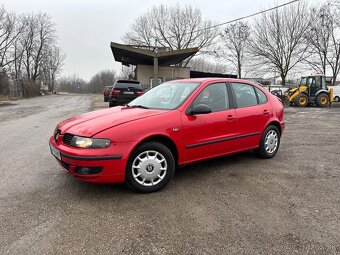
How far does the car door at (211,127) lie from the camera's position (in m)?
3.85

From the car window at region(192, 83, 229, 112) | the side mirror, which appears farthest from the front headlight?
the car window at region(192, 83, 229, 112)

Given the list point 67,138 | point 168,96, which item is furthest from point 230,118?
point 67,138

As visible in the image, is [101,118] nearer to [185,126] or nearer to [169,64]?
[185,126]

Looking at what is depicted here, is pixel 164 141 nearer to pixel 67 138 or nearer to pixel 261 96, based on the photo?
pixel 67 138

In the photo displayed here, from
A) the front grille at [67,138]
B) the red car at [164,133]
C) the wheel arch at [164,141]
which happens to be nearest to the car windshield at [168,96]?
the red car at [164,133]

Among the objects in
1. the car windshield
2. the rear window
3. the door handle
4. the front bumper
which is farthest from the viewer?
the rear window

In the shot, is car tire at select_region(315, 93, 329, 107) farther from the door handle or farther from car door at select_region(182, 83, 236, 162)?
the door handle

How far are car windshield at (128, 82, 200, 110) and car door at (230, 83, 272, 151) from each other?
2.84ft

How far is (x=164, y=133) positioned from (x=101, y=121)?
84 cm

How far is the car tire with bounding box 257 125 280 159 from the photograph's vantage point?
499 centimetres

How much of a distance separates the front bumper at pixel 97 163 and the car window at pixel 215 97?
1.43 metres

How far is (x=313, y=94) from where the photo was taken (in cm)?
2050

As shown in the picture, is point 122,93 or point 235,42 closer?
point 122,93

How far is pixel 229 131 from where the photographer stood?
4.33 m
